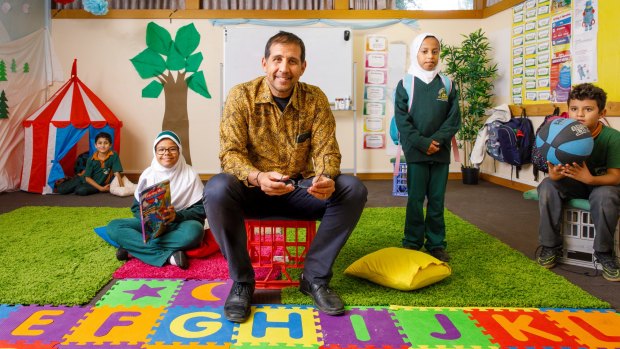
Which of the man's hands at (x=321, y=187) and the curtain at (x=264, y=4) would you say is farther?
the curtain at (x=264, y=4)

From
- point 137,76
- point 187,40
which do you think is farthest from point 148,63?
point 187,40

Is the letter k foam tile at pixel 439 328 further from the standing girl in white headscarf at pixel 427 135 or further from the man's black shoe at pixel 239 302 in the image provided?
the standing girl in white headscarf at pixel 427 135

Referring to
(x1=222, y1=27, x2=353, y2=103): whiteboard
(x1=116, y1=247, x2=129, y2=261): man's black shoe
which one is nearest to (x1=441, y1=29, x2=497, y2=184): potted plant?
(x1=222, y1=27, x2=353, y2=103): whiteboard

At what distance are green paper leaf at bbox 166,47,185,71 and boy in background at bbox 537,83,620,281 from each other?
13.8 feet

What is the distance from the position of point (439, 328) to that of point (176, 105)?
4.54 m

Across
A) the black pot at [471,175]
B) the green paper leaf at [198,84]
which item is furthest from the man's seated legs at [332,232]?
the green paper leaf at [198,84]

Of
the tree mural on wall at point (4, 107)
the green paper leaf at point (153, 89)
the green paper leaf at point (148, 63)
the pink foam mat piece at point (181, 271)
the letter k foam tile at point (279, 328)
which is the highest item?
the green paper leaf at point (148, 63)

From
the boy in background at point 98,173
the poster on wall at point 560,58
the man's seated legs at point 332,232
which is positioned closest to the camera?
the man's seated legs at point 332,232

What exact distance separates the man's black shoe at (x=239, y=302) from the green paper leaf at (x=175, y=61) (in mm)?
4162

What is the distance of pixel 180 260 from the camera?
2379 mm

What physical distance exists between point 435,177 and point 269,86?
1094mm

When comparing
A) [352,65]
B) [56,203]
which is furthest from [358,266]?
[352,65]

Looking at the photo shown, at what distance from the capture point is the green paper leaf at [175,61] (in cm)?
556

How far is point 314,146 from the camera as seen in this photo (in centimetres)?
207
